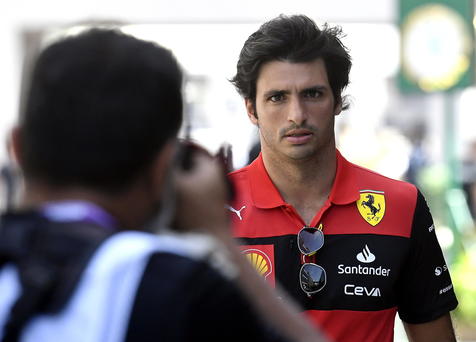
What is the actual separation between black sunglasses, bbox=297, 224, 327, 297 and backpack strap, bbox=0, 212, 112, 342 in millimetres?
1695

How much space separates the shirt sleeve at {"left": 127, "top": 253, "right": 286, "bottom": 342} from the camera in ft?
4.71

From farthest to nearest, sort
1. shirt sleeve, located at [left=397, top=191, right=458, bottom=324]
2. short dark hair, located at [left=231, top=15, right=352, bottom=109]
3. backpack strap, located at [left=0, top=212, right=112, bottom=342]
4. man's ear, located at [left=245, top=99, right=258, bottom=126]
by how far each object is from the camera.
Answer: man's ear, located at [left=245, top=99, right=258, bottom=126] < short dark hair, located at [left=231, top=15, right=352, bottom=109] < shirt sleeve, located at [left=397, top=191, right=458, bottom=324] < backpack strap, located at [left=0, top=212, right=112, bottom=342]

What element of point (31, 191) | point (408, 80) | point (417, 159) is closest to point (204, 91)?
point (417, 159)

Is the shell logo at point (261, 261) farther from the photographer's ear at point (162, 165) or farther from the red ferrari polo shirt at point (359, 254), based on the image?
the photographer's ear at point (162, 165)

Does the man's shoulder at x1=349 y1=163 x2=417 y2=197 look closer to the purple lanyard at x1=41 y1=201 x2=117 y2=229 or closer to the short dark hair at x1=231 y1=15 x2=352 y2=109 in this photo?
the short dark hair at x1=231 y1=15 x2=352 y2=109

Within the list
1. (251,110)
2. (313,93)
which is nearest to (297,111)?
(313,93)

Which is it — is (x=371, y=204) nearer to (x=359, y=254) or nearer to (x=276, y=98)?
(x=359, y=254)

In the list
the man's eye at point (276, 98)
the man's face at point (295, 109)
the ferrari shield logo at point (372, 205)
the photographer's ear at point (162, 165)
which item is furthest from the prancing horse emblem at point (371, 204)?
the photographer's ear at point (162, 165)

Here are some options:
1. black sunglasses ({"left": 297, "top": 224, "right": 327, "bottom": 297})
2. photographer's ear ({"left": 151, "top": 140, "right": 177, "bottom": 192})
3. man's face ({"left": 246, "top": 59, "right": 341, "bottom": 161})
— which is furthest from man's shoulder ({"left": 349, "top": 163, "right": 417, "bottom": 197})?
photographer's ear ({"left": 151, "top": 140, "right": 177, "bottom": 192})

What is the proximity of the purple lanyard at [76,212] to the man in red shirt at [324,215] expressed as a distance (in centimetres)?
167

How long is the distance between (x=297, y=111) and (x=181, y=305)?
193cm

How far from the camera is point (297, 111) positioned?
330 cm

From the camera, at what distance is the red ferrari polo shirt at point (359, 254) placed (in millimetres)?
3064

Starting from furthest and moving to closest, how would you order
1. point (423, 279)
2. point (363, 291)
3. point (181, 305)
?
point (423, 279)
point (363, 291)
point (181, 305)
